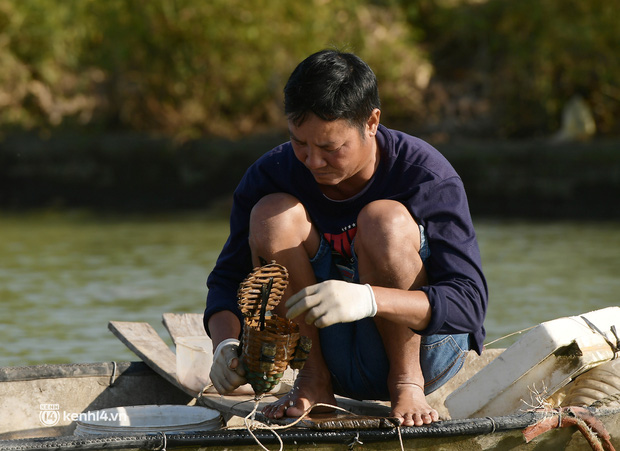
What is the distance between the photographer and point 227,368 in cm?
263

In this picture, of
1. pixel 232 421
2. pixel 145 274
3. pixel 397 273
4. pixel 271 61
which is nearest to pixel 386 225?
pixel 397 273

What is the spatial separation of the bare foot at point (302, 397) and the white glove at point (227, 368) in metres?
0.23

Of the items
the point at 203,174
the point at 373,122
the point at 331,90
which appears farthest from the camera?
the point at 203,174

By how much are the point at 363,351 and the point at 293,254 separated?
0.34 m

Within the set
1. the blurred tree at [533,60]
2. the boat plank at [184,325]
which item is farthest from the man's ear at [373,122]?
the blurred tree at [533,60]

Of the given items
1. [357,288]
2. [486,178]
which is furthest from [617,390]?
[486,178]

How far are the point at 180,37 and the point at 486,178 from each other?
14.5 feet

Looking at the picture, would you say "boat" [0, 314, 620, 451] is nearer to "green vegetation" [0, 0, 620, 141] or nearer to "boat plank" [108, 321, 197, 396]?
"boat plank" [108, 321, 197, 396]

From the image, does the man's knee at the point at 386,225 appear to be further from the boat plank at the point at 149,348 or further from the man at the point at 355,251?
the boat plank at the point at 149,348

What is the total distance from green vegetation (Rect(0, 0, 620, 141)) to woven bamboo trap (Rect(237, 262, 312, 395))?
8.99 meters

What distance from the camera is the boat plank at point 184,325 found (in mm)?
3768

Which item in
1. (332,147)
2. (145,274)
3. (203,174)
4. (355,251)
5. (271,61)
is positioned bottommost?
(145,274)

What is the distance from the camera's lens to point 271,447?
2.60 meters

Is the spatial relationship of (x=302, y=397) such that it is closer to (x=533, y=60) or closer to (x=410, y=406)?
(x=410, y=406)
